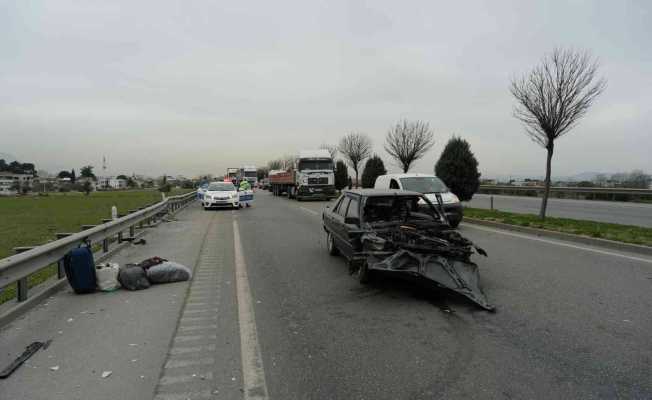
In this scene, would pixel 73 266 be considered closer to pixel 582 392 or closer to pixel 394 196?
pixel 394 196

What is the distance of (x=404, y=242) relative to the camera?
6262 millimetres

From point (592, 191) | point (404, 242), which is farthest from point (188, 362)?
point (592, 191)

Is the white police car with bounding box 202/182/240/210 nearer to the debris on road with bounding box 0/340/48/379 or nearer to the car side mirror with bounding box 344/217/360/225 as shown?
the car side mirror with bounding box 344/217/360/225

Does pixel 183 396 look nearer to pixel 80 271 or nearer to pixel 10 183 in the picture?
pixel 80 271

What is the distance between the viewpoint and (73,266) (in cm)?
624

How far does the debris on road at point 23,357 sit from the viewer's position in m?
3.73

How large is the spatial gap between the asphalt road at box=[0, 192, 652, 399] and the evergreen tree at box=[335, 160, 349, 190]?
138ft

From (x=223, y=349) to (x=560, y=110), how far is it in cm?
1359

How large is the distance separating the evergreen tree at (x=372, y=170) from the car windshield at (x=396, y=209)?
1211 inches

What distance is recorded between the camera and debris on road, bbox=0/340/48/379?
12.2 feet

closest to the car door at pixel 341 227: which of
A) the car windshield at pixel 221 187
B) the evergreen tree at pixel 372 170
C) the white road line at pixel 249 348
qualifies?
the white road line at pixel 249 348

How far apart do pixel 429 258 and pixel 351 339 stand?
6.02 feet

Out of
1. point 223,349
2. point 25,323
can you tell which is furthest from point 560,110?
point 25,323

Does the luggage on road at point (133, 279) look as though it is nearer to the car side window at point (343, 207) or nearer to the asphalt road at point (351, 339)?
the asphalt road at point (351, 339)
